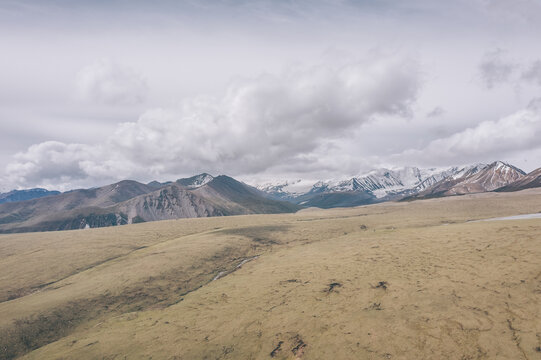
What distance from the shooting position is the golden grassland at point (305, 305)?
19.4 m

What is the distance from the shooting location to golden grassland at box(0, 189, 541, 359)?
63.6 ft

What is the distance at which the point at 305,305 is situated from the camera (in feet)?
90.6

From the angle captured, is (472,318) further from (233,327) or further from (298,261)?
(298,261)

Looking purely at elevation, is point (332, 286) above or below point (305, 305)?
above

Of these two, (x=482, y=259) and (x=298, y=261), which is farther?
(x=298, y=261)

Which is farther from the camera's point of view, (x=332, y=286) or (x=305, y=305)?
(x=332, y=286)

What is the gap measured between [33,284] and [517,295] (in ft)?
223

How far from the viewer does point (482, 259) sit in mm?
31203

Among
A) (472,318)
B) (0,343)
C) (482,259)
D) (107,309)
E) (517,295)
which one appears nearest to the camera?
(472,318)

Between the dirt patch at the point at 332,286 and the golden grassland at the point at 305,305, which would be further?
the dirt patch at the point at 332,286

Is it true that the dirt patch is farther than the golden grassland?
Yes

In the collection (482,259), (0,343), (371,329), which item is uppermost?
(482,259)

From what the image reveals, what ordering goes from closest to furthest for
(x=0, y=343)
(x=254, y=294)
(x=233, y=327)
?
(x=233, y=327)
(x=0, y=343)
(x=254, y=294)

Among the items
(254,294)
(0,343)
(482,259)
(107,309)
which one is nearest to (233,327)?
(254,294)
